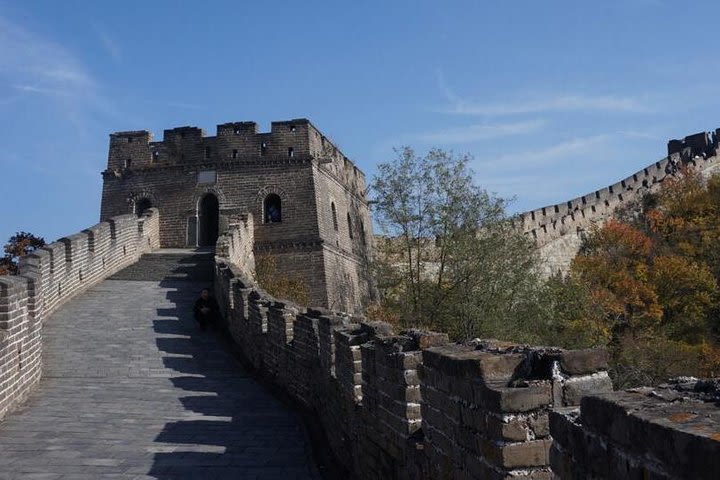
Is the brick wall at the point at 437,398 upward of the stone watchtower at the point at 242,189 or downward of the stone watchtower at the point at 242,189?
downward

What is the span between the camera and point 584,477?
2.18 meters

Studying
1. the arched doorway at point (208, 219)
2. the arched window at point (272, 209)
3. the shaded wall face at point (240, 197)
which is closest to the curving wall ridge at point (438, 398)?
the shaded wall face at point (240, 197)

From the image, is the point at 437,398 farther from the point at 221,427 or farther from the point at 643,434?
the point at 221,427

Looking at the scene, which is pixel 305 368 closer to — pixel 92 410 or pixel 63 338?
pixel 92 410

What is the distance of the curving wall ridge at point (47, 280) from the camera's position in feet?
32.1

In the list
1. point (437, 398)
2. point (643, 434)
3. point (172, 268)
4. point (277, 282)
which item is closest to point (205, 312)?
point (172, 268)

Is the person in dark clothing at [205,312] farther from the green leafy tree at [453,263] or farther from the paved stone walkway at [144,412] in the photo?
the green leafy tree at [453,263]

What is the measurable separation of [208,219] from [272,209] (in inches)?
95.6

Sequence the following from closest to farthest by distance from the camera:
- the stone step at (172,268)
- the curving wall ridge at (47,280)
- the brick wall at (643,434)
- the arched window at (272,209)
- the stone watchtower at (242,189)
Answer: the brick wall at (643,434) → the curving wall ridge at (47,280) → the stone step at (172,268) → the stone watchtower at (242,189) → the arched window at (272,209)

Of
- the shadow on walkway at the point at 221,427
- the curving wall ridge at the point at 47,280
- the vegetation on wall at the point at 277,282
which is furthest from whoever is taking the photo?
the vegetation on wall at the point at 277,282

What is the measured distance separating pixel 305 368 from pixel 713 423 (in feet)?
26.6

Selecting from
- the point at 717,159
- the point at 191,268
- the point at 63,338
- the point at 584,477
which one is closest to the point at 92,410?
the point at 63,338

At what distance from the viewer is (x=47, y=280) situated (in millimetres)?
15820

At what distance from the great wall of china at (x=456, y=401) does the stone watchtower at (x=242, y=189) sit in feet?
48.0
